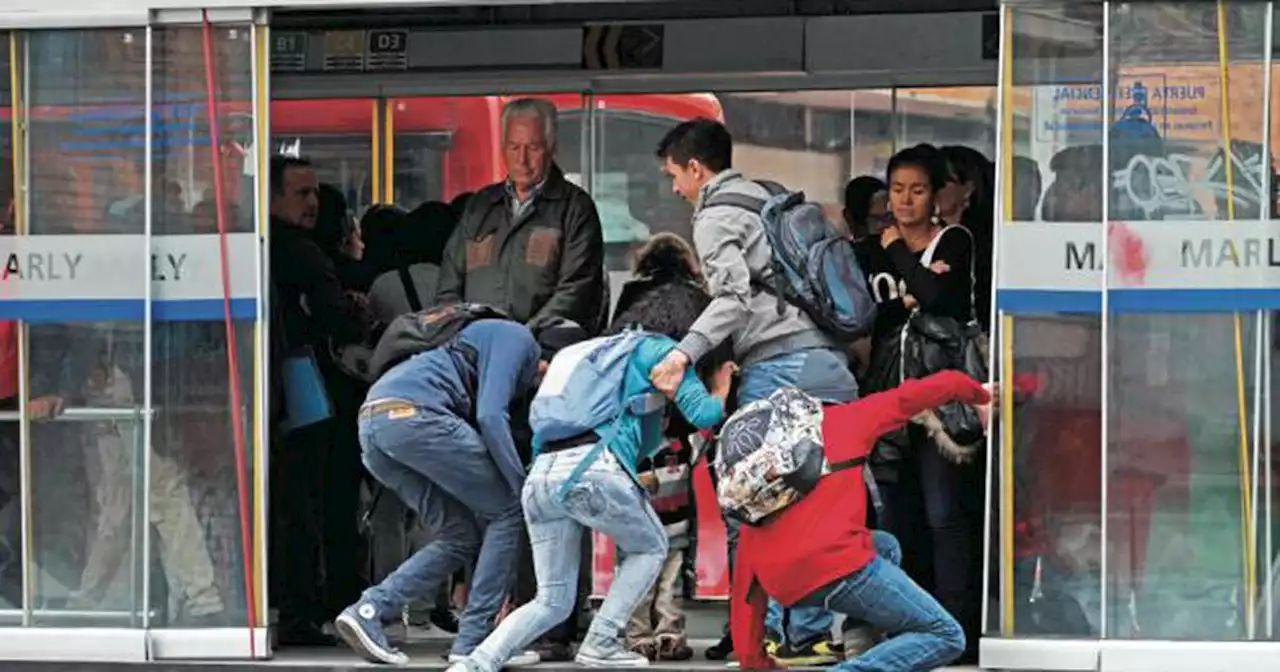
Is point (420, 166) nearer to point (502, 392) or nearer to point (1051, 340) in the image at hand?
point (502, 392)

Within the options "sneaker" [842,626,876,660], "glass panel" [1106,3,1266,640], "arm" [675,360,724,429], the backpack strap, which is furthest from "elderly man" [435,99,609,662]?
"glass panel" [1106,3,1266,640]

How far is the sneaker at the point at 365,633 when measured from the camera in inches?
375

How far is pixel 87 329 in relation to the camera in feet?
32.1

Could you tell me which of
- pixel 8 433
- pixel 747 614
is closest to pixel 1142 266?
pixel 747 614

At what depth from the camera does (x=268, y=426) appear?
385 inches

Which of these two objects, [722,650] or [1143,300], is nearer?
[1143,300]

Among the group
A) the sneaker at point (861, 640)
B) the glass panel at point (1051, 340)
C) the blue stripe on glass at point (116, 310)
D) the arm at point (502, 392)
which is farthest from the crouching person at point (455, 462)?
the glass panel at point (1051, 340)

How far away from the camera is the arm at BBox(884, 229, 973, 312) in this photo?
31.8 feet

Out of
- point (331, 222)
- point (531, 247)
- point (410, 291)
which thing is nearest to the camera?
point (531, 247)

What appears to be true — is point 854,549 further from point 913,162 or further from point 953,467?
point 913,162

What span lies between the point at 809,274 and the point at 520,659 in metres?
1.71

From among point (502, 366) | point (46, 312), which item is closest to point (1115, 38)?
Answer: point (502, 366)

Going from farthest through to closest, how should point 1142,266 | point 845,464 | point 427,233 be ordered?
point 427,233 → point 1142,266 → point 845,464

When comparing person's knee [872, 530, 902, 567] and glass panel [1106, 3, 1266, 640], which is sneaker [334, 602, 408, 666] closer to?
person's knee [872, 530, 902, 567]
